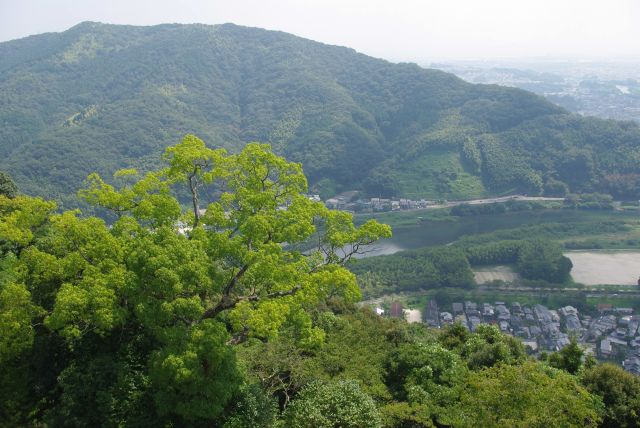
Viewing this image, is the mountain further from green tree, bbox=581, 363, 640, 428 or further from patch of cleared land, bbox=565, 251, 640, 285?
green tree, bbox=581, 363, 640, 428

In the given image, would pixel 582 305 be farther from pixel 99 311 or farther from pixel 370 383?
pixel 99 311

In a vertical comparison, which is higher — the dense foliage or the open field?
the dense foliage

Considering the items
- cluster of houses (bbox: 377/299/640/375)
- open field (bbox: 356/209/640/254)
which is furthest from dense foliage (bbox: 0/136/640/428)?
open field (bbox: 356/209/640/254)

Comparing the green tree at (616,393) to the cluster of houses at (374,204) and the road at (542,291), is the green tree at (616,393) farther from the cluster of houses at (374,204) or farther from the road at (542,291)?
the cluster of houses at (374,204)

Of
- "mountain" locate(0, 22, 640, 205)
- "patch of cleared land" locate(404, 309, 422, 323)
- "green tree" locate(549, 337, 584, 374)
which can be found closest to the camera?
"green tree" locate(549, 337, 584, 374)

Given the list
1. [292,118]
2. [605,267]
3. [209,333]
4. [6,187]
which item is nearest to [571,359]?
[209,333]

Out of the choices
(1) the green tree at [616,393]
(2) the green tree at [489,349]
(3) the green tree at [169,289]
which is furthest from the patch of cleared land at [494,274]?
(3) the green tree at [169,289]

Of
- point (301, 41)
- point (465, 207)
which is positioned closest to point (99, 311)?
point (465, 207)
